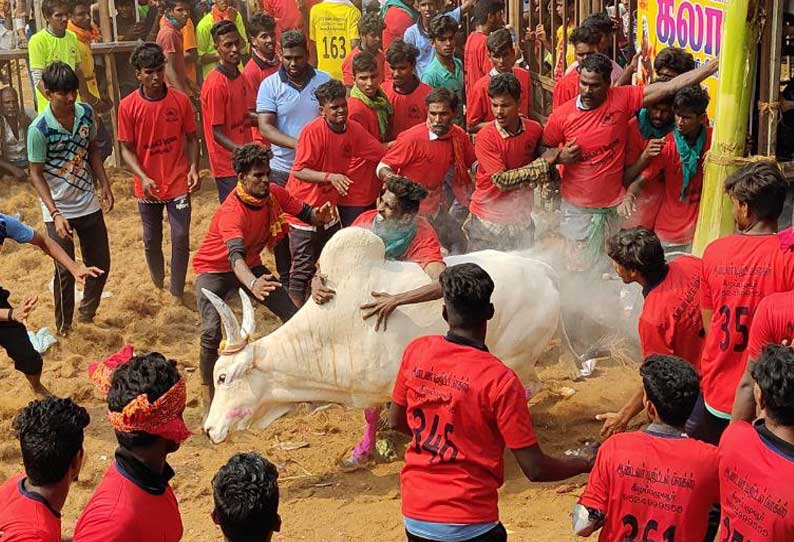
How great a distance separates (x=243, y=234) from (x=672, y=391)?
414 cm

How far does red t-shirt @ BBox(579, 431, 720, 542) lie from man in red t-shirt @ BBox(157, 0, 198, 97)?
9.38m

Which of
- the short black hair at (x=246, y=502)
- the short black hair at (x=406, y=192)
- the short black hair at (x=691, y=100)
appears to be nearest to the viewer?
the short black hair at (x=246, y=502)

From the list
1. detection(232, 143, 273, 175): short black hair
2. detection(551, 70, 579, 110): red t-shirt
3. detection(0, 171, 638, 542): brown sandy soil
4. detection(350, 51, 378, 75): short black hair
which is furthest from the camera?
detection(551, 70, 579, 110): red t-shirt

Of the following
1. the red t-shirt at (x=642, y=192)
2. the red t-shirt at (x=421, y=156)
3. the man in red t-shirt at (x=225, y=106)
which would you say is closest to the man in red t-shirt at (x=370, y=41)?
the man in red t-shirt at (x=225, y=106)

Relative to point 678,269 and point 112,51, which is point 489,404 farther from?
point 112,51

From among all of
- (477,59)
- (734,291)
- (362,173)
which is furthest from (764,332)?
(477,59)

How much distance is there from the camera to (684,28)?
8.88 m

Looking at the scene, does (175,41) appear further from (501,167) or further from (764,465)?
(764,465)

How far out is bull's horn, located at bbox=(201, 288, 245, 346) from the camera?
666 cm

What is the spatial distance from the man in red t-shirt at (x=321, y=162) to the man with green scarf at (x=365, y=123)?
97 mm

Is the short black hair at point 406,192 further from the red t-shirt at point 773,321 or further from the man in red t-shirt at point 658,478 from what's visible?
the man in red t-shirt at point 658,478

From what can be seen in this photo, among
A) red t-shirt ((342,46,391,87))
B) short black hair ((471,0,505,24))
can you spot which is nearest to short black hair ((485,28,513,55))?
short black hair ((471,0,505,24))

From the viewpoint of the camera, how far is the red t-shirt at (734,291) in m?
5.14

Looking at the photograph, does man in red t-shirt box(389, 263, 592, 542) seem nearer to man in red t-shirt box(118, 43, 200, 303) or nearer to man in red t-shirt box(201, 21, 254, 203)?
man in red t-shirt box(118, 43, 200, 303)
